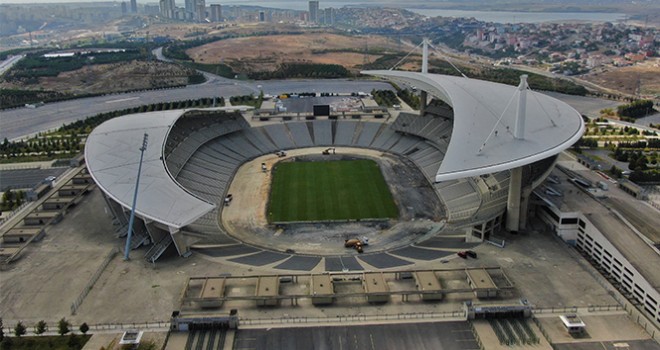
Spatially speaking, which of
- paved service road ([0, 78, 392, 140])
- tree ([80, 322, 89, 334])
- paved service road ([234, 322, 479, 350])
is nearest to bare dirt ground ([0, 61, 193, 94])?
paved service road ([0, 78, 392, 140])

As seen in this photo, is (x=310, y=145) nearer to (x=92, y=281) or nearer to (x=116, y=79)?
(x=92, y=281)

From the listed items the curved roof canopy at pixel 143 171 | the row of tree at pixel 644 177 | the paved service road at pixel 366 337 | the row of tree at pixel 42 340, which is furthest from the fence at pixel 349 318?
the row of tree at pixel 644 177

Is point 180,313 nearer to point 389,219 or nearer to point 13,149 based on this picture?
point 389,219

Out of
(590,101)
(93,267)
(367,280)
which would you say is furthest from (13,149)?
(590,101)

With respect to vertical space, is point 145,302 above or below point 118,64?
below

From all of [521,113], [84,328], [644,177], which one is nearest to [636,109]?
[644,177]

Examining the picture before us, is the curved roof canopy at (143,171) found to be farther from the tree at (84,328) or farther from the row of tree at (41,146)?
the row of tree at (41,146)
